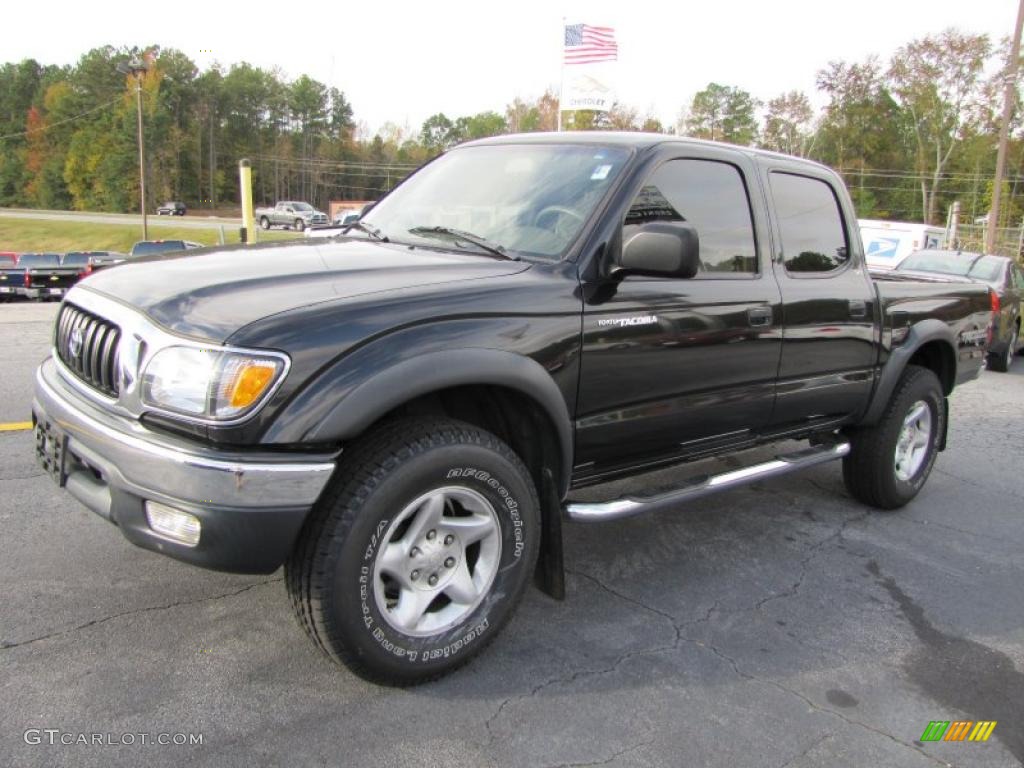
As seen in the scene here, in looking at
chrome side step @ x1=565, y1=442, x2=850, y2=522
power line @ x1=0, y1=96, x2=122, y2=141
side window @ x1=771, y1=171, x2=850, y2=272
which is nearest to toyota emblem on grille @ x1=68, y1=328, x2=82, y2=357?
chrome side step @ x1=565, y1=442, x2=850, y2=522

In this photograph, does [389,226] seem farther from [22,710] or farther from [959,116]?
[959,116]

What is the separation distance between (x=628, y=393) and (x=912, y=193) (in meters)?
81.6

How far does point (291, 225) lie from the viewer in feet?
194

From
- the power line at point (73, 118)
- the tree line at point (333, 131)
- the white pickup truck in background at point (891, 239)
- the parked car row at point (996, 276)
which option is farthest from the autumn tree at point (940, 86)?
Result: the power line at point (73, 118)

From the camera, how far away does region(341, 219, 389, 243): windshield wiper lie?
3696 mm

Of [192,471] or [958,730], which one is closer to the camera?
[192,471]

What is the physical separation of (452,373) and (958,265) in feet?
40.6

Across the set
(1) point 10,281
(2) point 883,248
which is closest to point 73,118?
(1) point 10,281

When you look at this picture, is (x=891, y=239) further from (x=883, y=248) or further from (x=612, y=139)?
(x=612, y=139)

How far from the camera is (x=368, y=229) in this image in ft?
12.7

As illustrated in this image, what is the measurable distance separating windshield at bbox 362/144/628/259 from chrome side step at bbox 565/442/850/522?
3.26ft

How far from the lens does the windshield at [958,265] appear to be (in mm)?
12406

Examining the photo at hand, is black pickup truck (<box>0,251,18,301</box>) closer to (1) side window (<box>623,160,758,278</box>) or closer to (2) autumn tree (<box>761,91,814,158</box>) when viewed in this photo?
(1) side window (<box>623,160,758,278</box>)

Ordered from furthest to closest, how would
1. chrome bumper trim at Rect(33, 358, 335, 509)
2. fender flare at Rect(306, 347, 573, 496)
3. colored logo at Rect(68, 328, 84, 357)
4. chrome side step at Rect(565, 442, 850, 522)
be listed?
chrome side step at Rect(565, 442, 850, 522)
colored logo at Rect(68, 328, 84, 357)
fender flare at Rect(306, 347, 573, 496)
chrome bumper trim at Rect(33, 358, 335, 509)
